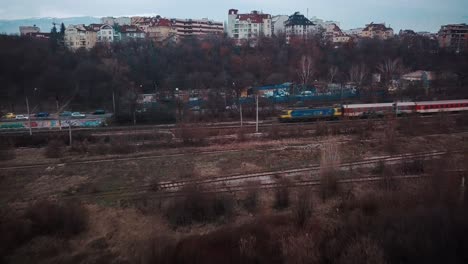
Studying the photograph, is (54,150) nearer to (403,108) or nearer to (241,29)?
(403,108)

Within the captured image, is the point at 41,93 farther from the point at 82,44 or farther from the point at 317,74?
the point at 317,74

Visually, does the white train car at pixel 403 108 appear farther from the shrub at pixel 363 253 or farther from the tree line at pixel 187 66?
the shrub at pixel 363 253

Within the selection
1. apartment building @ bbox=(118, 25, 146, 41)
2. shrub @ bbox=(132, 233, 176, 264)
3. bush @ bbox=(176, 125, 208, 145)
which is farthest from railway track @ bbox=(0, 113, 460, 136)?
apartment building @ bbox=(118, 25, 146, 41)

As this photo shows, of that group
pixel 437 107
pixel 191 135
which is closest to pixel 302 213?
pixel 191 135

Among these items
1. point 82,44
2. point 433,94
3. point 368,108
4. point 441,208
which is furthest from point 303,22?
point 441,208

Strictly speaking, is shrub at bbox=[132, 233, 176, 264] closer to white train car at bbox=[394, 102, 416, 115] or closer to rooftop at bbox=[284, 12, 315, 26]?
white train car at bbox=[394, 102, 416, 115]

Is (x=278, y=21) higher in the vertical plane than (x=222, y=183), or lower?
higher
